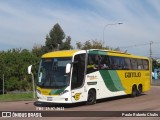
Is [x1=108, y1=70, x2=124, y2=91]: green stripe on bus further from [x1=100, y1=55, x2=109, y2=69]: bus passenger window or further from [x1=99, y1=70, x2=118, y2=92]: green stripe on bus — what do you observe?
[x1=100, y1=55, x2=109, y2=69]: bus passenger window

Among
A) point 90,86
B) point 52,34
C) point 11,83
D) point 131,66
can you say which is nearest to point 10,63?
point 11,83

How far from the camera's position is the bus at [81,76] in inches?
763

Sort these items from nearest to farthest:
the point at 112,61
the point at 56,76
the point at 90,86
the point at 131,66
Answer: the point at 56,76
the point at 90,86
the point at 112,61
the point at 131,66

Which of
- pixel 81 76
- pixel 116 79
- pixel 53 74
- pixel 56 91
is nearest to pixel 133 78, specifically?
pixel 116 79

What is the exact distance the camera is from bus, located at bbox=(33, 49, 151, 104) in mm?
19375

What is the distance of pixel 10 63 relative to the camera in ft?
109

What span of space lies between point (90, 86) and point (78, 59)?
6.02 feet

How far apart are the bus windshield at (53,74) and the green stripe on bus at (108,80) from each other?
129 inches

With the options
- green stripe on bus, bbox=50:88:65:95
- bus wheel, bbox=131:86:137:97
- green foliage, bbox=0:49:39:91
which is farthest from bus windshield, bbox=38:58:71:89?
green foliage, bbox=0:49:39:91

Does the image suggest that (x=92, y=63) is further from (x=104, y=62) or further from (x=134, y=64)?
(x=134, y=64)

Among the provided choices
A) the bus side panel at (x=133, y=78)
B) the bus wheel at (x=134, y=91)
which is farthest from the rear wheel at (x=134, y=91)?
the bus side panel at (x=133, y=78)

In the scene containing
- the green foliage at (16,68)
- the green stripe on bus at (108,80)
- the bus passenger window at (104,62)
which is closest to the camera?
the bus passenger window at (104,62)

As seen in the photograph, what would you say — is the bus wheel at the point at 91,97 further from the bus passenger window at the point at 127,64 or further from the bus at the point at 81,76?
the bus passenger window at the point at 127,64

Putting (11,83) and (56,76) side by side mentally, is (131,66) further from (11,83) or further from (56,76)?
(11,83)
